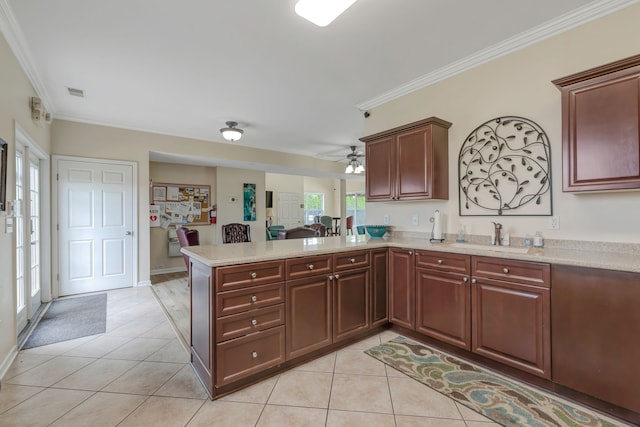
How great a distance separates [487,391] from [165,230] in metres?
6.01

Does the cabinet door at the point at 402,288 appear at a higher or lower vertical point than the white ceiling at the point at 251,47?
lower

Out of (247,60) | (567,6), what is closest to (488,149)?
(567,6)

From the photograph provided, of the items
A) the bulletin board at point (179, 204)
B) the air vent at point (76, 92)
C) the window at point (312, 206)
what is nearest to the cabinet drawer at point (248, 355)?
the air vent at point (76, 92)

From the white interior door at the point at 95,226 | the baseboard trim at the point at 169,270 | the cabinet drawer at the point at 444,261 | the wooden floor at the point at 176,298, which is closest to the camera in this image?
the cabinet drawer at the point at 444,261

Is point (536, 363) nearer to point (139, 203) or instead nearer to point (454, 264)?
point (454, 264)

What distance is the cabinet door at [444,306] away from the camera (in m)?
2.23

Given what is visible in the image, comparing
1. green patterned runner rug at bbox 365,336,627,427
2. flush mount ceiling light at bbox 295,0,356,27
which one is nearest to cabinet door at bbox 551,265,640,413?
green patterned runner rug at bbox 365,336,627,427

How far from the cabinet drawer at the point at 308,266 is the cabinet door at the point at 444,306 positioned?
844 millimetres

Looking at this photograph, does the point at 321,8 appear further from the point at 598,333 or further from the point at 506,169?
the point at 598,333

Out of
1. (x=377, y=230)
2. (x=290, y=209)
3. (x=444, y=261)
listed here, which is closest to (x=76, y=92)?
(x=377, y=230)

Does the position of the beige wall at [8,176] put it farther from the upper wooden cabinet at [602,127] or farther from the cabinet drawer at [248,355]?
the upper wooden cabinet at [602,127]

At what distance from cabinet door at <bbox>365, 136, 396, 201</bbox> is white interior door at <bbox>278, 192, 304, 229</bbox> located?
6.76 metres

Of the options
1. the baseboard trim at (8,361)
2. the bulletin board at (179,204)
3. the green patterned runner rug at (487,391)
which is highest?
the bulletin board at (179,204)

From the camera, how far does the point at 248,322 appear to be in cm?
192
